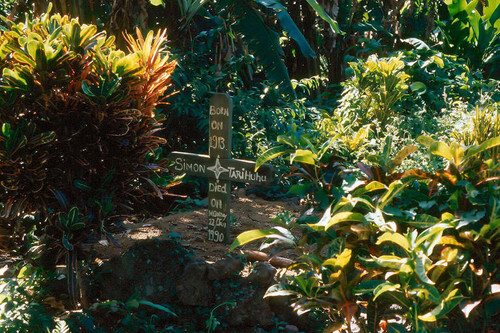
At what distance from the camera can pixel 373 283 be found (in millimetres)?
2596

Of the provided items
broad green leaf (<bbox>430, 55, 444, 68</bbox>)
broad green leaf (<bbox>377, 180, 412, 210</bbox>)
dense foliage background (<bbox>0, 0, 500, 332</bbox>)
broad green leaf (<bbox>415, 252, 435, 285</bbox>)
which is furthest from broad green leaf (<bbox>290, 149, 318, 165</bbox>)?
broad green leaf (<bbox>430, 55, 444, 68</bbox>)

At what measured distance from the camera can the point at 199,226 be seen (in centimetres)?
481

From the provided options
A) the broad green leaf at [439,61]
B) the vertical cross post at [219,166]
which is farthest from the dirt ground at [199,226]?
the broad green leaf at [439,61]

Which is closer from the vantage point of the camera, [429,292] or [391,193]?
[429,292]

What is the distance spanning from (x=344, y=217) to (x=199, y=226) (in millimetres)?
2368

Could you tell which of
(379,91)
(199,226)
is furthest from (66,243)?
(379,91)

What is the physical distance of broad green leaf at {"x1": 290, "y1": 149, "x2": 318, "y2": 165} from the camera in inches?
120

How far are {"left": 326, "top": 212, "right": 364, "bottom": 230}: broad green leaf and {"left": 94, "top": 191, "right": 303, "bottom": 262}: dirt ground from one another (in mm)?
1555

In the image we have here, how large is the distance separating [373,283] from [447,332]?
0.38 meters

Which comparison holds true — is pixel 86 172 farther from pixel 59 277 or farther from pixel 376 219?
pixel 376 219

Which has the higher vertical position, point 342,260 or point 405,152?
point 405,152

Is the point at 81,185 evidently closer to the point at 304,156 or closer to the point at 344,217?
the point at 304,156

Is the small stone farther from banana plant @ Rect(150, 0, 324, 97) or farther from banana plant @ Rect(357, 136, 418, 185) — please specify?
banana plant @ Rect(150, 0, 324, 97)

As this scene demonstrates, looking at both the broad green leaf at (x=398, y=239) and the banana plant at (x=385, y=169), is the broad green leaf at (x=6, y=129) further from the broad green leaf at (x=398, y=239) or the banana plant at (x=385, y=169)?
the broad green leaf at (x=398, y=239)
